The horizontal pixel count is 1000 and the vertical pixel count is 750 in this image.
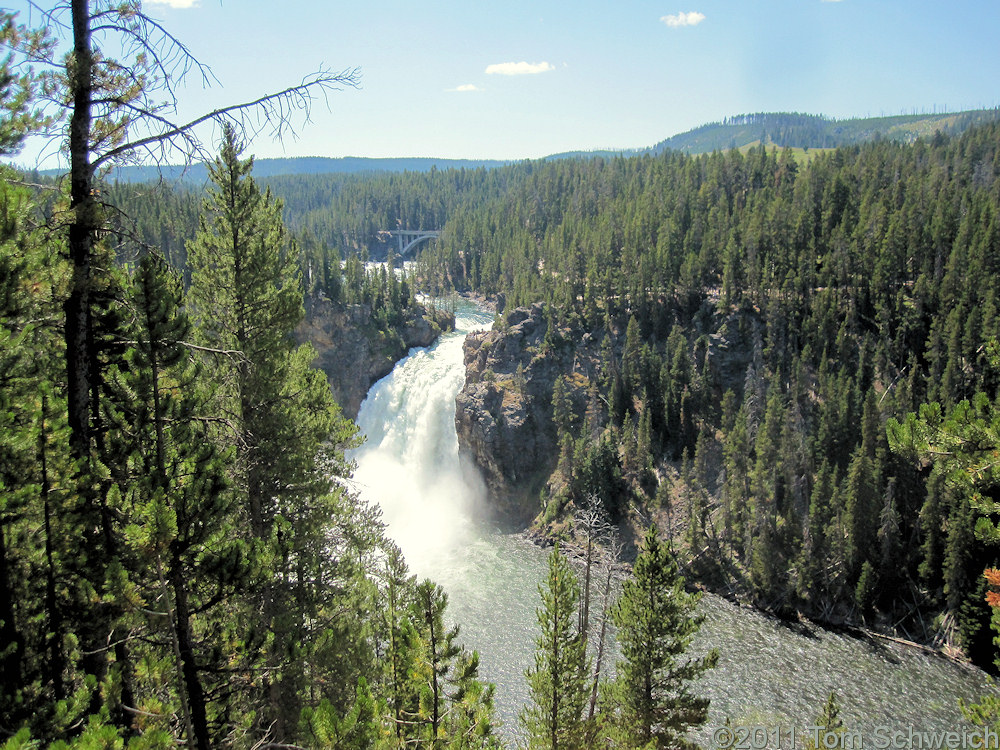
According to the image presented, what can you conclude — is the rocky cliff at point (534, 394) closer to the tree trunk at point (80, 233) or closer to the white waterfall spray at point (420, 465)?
the white waterfall spray at point (420, 465)

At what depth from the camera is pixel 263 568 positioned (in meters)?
9.35

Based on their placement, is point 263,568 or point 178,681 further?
point 263,568

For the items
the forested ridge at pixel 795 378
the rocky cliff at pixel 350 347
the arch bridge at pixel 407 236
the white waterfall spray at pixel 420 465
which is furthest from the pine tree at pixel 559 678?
the arch bridge at pixel 407 236

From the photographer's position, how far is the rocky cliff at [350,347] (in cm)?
8450

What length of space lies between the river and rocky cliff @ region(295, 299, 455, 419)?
19.2 m

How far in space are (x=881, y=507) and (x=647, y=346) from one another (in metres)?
28.1

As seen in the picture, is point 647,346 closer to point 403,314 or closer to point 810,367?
point 810,367

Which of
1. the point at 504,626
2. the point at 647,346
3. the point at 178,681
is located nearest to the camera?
the point at 178,681

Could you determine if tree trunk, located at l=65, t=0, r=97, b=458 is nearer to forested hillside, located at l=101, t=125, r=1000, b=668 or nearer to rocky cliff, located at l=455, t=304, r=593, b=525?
forested hillside, located at l=101, t=125, r=1000, b=668

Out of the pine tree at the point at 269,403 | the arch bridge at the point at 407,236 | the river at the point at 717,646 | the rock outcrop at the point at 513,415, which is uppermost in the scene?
the arch bridge at the point at 407,236

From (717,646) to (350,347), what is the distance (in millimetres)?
62161

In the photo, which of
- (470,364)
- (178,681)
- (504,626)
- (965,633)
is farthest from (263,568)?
(470,364)

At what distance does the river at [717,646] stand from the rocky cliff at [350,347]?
63.1 feet

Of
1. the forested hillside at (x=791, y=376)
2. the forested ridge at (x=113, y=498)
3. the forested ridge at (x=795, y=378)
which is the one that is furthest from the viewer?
the forested hillside at (x=791, y=376)
